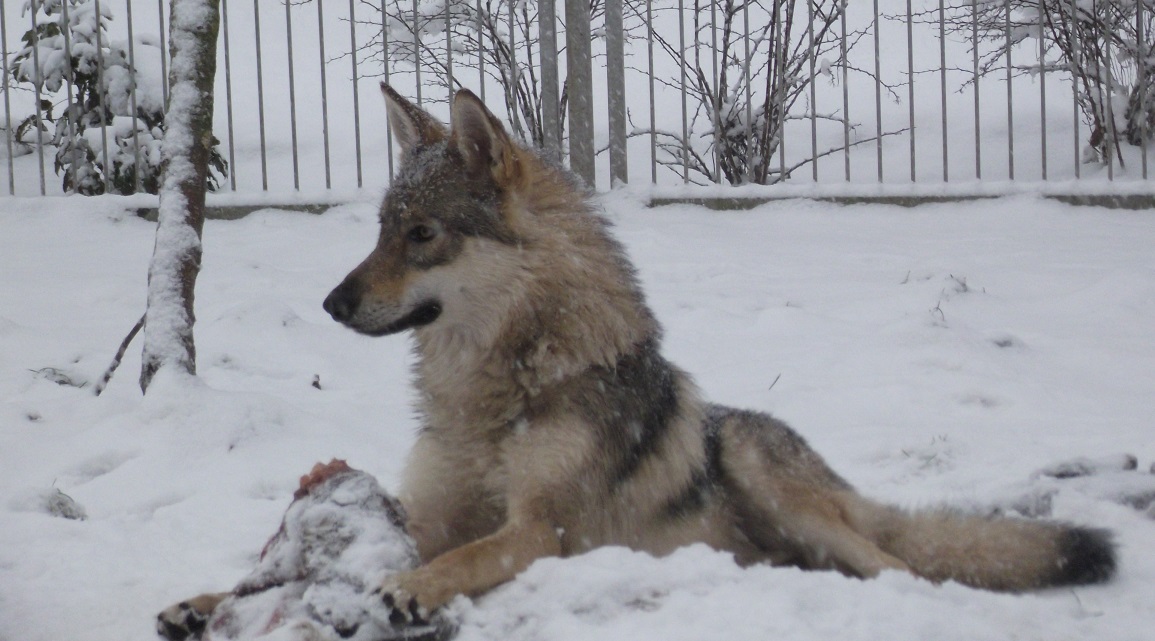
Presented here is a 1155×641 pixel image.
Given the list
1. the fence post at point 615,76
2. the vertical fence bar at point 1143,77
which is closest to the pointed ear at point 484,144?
the fence post at point 615,76

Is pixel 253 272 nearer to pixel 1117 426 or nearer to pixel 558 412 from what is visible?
pixel 558 412

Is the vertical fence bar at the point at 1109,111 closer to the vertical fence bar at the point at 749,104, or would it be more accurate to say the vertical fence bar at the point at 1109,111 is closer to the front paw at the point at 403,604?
the vertical fence bar at the point at 749,104

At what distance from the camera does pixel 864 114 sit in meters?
13.3

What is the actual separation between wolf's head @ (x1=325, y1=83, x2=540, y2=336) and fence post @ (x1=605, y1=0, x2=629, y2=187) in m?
5.11

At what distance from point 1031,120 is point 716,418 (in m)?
8.41

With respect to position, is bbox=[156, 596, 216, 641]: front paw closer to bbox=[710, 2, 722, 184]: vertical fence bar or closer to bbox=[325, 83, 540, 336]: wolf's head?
bbox=[325, 83, 540, 336]: wolf's head

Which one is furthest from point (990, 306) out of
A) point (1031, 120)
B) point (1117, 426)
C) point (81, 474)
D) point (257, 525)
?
point (1031, 120)

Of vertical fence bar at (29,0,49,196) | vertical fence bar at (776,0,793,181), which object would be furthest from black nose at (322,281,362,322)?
vertical fence bar at (29,0,49,196)

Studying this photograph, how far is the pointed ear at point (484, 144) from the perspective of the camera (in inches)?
121

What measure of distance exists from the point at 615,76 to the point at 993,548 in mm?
5851

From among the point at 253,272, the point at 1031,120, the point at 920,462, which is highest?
the point at 1031,120

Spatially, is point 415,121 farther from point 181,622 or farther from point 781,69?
point 781,69

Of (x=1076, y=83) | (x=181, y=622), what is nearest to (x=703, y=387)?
(x=181, y=622)

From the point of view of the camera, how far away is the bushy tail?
288 cm
